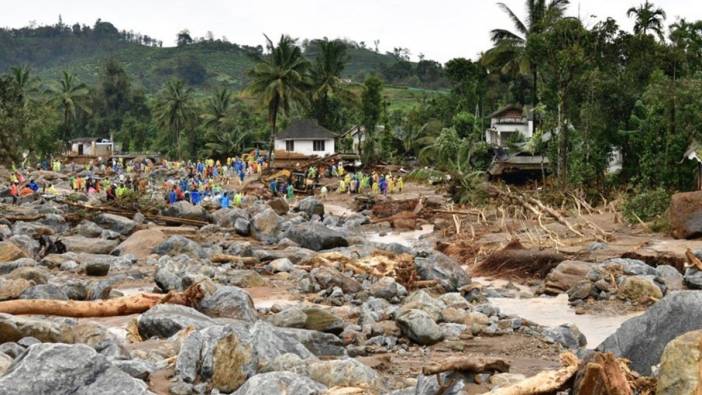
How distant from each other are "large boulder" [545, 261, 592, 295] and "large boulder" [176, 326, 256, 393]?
362 inches

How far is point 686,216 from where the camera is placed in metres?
20.8

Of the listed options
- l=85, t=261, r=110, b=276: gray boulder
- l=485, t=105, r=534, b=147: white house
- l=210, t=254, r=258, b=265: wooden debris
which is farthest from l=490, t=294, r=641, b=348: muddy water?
l=485, t=105, r=534, b=147: white house

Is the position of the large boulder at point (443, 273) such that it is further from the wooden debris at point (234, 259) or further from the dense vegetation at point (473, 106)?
the dense vegetation at point (473, 106)

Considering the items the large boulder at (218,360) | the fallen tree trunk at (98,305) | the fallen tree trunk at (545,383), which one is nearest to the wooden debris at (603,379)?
the fallen tree trunk at (545,383)

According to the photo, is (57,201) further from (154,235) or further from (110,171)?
(110,171)

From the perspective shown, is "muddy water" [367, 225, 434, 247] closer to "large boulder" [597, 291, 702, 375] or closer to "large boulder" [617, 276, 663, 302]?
"large boulder" [617, 276, 663, 302]

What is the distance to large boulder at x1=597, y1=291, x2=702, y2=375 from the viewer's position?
8.05 metres

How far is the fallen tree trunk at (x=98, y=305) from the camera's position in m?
11.4

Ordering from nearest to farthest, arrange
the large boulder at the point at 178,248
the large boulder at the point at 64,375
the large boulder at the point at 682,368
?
the large boulder at the point at 682,368 → the large boulder at the point at 64,375 → the large boulder at the point at 178,248

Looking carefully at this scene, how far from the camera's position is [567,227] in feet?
75.8

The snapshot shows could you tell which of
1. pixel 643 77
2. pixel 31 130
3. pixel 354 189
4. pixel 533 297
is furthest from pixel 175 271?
pixel 31 130

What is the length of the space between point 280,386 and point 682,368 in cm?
321

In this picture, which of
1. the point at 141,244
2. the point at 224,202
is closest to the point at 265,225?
the point at 141,244

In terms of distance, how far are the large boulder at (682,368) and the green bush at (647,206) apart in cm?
1890
